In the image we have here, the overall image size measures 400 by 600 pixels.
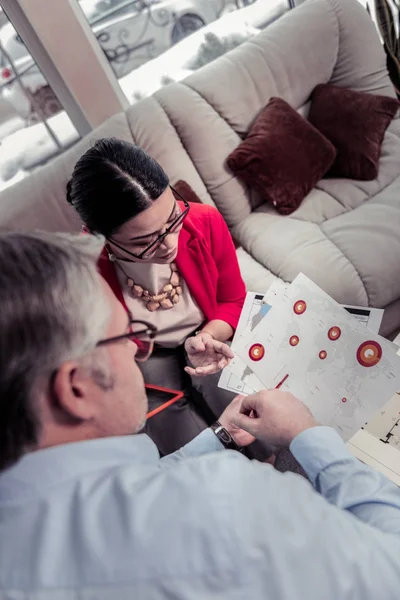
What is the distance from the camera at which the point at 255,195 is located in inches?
84.6

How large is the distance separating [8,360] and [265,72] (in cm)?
217

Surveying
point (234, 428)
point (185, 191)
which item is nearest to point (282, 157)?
point (185, 191)

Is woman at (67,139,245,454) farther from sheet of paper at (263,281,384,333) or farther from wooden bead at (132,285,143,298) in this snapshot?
sheet of paper at (263,281,384,333)

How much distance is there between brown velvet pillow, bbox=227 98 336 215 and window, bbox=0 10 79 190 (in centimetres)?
113

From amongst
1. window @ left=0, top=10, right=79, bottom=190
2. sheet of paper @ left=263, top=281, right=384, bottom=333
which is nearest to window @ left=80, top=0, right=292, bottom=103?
window @ left=0, top=10, right=79, bottom=190

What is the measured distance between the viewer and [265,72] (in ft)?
7.00

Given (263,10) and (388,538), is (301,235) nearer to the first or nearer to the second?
(388,538)

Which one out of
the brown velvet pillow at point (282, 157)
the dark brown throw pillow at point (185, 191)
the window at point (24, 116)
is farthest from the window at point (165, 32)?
the dark brown throw pillow at point (185, 191)

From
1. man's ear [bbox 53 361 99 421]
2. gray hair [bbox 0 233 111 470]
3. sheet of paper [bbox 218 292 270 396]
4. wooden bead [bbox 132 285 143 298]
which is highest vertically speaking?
gray hair [bbox 0 233 111 470]

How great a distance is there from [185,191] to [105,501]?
153 centimetres

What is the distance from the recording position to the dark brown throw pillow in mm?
1838

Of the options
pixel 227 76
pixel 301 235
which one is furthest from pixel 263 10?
pixel 301 235

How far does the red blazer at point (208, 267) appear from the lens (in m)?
1.36

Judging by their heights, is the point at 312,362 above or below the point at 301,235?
above
